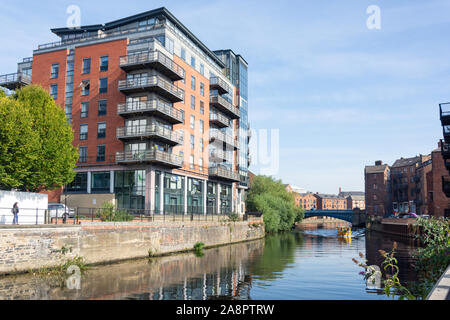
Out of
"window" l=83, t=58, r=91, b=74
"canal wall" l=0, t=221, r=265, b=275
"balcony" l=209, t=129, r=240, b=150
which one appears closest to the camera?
"canal wall" l=0, t=221, r=265, b=275

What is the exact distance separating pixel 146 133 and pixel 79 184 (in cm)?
1014

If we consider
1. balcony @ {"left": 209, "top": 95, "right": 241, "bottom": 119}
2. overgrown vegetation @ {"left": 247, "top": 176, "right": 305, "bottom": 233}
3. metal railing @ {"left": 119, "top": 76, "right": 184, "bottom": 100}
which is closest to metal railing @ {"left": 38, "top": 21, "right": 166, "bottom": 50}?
metal railing @ {"left": 119, "top": 76, "right": 184, "bottom": 100}

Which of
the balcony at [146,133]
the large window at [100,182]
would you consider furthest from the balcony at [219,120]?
the large window at [100,182]

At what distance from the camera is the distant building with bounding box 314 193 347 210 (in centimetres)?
18288

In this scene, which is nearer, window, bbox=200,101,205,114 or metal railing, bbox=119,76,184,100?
metal railing, bbox=119,76,184,100

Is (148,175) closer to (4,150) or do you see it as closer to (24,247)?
(4,150)

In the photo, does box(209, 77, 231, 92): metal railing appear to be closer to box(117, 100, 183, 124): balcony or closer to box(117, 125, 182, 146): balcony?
box(117, 100, 183, 124): balcony

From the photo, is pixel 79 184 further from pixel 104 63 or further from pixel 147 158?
pixel 104 63

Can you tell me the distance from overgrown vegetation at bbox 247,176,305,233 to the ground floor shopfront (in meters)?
20.7

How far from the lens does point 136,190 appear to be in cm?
3991

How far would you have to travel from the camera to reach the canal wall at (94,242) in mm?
19922

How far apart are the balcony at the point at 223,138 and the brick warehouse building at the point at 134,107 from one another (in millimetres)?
1973

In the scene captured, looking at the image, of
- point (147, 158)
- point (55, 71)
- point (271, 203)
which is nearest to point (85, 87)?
point (55, 71)

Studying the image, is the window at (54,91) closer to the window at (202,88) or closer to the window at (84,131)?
the window at (84,131)
